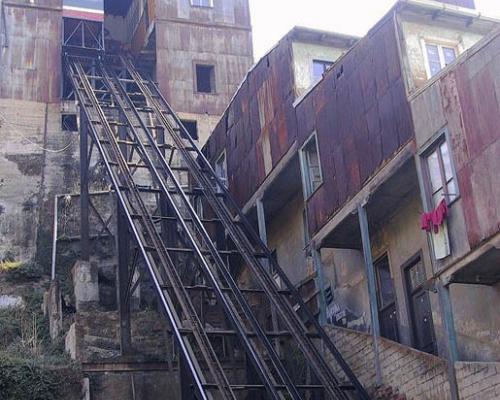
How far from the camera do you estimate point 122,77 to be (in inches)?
1383

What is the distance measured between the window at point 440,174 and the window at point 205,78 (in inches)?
853

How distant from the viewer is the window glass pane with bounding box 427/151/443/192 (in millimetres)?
14305

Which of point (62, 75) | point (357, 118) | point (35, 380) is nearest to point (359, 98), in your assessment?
point (357, 118)

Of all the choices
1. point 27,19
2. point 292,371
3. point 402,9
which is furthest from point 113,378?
point 27,19

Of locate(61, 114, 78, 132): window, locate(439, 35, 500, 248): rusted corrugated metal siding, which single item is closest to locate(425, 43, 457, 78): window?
locate(439, 35, 500, 248): rusted corrugated metal siding

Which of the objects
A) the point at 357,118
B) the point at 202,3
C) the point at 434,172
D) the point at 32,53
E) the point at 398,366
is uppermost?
the point at 202,3

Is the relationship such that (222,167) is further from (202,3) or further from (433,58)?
(202,3)

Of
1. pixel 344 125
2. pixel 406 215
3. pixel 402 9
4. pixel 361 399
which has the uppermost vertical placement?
pixel 402 9

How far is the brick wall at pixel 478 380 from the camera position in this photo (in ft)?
40.4

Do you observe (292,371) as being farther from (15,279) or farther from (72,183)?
(72,183)

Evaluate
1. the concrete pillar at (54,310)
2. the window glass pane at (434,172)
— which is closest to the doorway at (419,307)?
the window glass pane at (434,172)

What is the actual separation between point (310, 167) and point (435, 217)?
5.78 m

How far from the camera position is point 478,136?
13172mm

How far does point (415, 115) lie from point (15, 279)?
1774 centimetres
